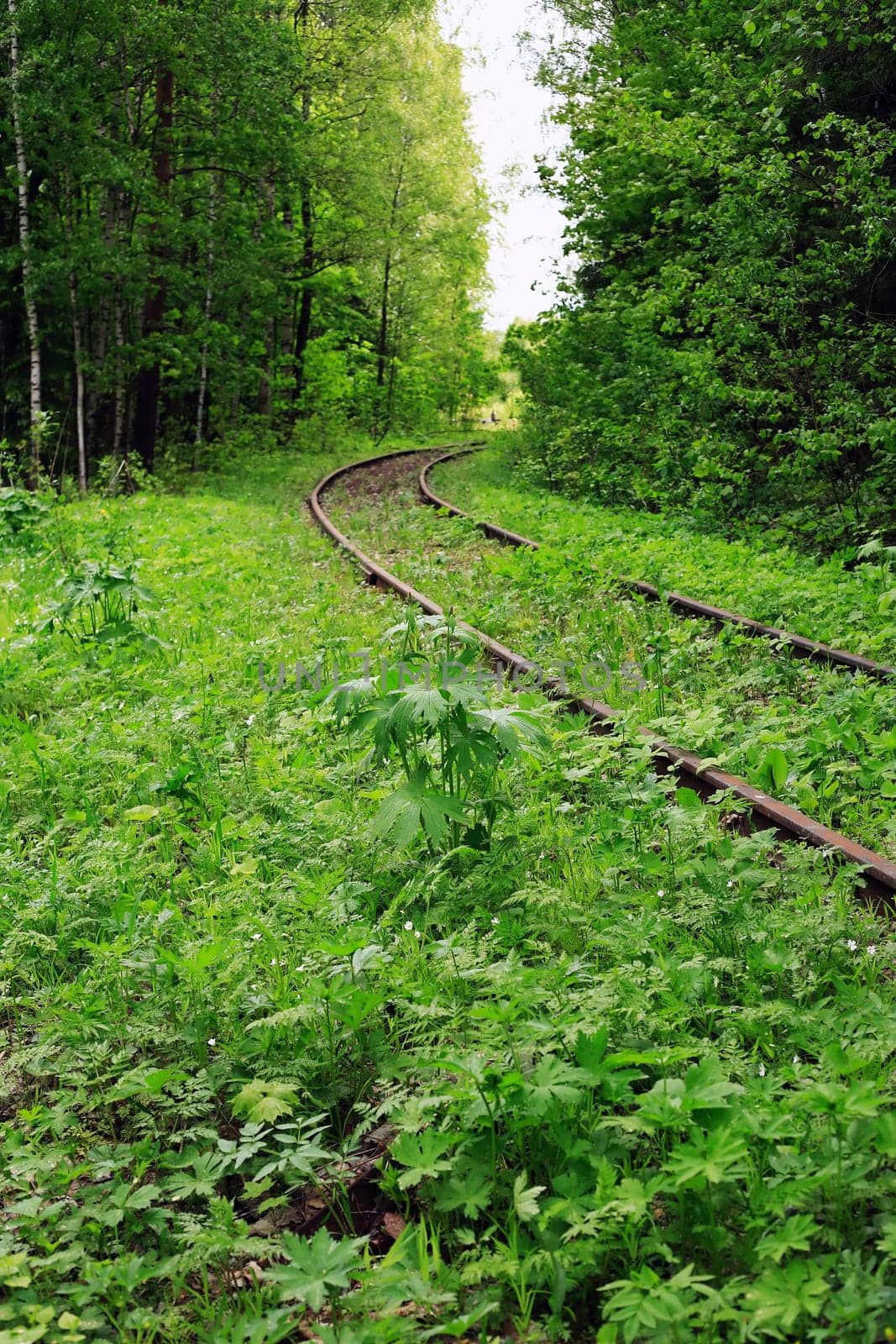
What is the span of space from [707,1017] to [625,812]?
1.32 m

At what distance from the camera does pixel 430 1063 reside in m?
2.59

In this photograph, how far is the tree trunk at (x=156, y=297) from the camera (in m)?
18.6

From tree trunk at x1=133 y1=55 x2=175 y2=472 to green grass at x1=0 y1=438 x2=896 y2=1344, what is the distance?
1638cm

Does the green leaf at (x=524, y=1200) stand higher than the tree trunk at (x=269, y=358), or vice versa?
the tree trunk at (x=269, y=358)

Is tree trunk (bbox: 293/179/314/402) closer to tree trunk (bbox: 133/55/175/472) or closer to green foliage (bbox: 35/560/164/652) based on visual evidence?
tree trunk (bbox: 133/55/175/472)

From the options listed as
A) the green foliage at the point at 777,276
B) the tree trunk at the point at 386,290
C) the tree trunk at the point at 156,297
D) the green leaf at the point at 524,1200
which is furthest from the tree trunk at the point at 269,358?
the green leaf at the point at 524,1200

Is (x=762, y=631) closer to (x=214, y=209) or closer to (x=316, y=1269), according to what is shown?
(x=316, y=1269)

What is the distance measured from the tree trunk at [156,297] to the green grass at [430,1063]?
16380 millimetres

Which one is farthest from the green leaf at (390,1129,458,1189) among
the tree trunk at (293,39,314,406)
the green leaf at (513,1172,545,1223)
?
the tree trunk at (293,39,314,406)

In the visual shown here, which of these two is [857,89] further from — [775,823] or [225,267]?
[225,267]

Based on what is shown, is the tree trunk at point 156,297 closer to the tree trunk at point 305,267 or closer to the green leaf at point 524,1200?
the tree trunk at point 305,267

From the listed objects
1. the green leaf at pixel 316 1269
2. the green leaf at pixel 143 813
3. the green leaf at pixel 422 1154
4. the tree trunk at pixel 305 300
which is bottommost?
the green leaf at pixel 316 1269

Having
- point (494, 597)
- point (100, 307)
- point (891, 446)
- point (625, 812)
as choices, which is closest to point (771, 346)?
point (891, 446)

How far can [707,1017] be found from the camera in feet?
9.26
